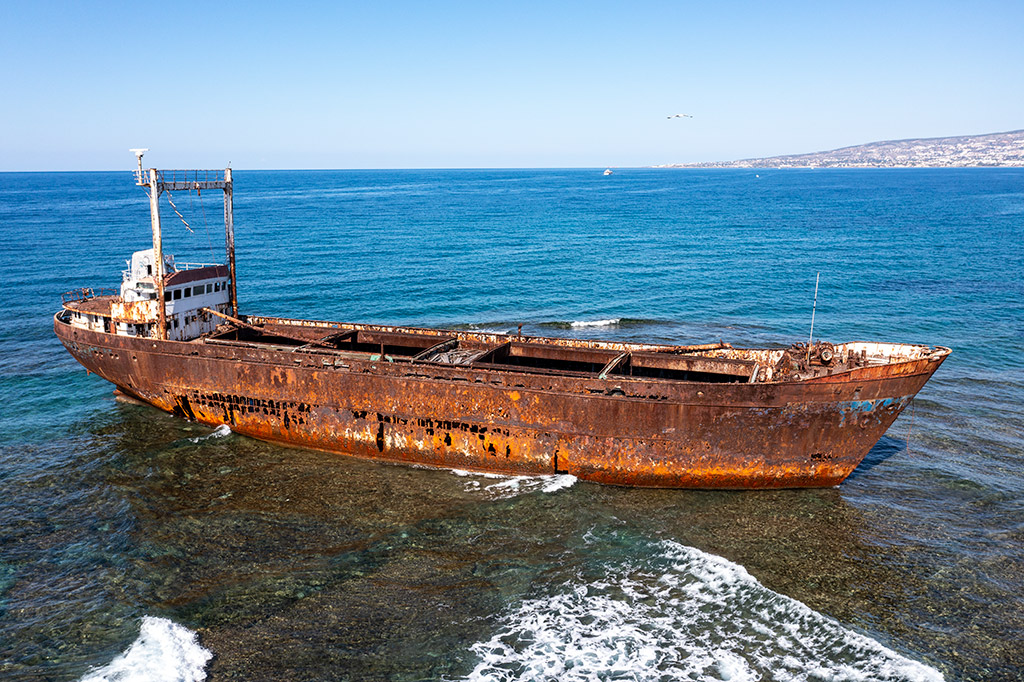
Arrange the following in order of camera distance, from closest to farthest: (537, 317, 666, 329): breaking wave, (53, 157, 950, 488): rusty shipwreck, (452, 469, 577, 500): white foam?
(53, 157, 950, 488): rusty shipwreck, (452, 469, 577, 500): white foam, (537, 317, 666, 329): breaking wave

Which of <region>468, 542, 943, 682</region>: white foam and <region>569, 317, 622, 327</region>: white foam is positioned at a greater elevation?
<region>569, 317, 622, 327</region>: white foam

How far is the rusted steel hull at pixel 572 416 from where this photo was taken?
52.3ft

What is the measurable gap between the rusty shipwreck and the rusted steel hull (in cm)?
4

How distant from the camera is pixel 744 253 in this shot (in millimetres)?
55500

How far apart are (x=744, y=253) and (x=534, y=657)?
50184mm

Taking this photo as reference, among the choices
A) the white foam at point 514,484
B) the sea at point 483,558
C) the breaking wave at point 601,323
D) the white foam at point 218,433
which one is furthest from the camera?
the breaking wave at point 601,323

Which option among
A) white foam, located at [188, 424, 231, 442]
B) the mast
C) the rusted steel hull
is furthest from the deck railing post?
white foam, located at [188, 424, 231, 442]

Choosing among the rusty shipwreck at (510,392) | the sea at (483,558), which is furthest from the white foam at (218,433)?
the rusty shipwreck at (510,392)

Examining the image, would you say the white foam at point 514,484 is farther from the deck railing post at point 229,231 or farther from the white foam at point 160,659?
the deck railing post at point 229,231

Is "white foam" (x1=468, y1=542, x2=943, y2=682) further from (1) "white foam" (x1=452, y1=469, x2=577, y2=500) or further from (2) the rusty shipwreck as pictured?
(2) the rusty shipwreck

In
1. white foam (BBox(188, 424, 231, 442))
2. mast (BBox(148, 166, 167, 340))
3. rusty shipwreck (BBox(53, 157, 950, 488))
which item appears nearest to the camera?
rusty shipwreck (BBox(53, 157, 950, 488))

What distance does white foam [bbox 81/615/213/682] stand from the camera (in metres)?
10.7

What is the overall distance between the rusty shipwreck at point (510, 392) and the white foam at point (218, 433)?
0.32 meters

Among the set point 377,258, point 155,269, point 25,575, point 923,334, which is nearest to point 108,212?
point 377,258
